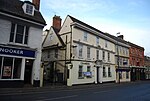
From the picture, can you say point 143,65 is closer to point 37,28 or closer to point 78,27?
point 78,27

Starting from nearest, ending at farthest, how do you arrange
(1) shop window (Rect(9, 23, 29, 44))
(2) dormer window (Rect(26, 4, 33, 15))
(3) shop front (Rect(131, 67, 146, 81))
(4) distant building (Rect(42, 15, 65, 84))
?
(1) shop window (Rect(9, 23, 29, 44)) < (2) dormer window (Rect(26, 4, 33, 15)) < (4) distant building (Rect(42, 15, 65, 84)) < (3) shop front (Rect(131, 67, 146, 81))

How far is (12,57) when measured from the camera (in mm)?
18047

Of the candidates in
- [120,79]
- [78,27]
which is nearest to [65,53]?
[78,27]

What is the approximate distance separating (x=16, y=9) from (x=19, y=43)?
14.1ft

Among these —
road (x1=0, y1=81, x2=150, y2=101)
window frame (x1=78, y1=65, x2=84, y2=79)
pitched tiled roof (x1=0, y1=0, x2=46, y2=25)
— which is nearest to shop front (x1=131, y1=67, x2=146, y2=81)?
window frame (x1=78, y1=65, x2=84, y2=79)

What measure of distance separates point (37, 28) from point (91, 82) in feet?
46.7

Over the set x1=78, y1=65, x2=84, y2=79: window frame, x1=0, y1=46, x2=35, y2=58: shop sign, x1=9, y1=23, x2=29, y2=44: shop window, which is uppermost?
x1=9, y1=23, x2=29, y2=44: shop window

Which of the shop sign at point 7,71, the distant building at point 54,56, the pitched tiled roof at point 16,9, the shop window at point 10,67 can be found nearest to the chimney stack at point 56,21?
the distant building at point 54,56

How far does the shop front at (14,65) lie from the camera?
677 inches

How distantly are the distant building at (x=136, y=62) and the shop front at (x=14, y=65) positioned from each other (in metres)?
35.4

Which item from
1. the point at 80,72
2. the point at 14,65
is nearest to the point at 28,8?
the point at 14,65

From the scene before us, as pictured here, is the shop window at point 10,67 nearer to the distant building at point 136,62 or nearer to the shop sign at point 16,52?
the shop sign at point 16,52

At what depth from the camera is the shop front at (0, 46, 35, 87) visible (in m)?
17.2

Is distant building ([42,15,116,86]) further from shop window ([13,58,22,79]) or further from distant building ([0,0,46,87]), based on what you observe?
shop window ([13,58,22,79])
